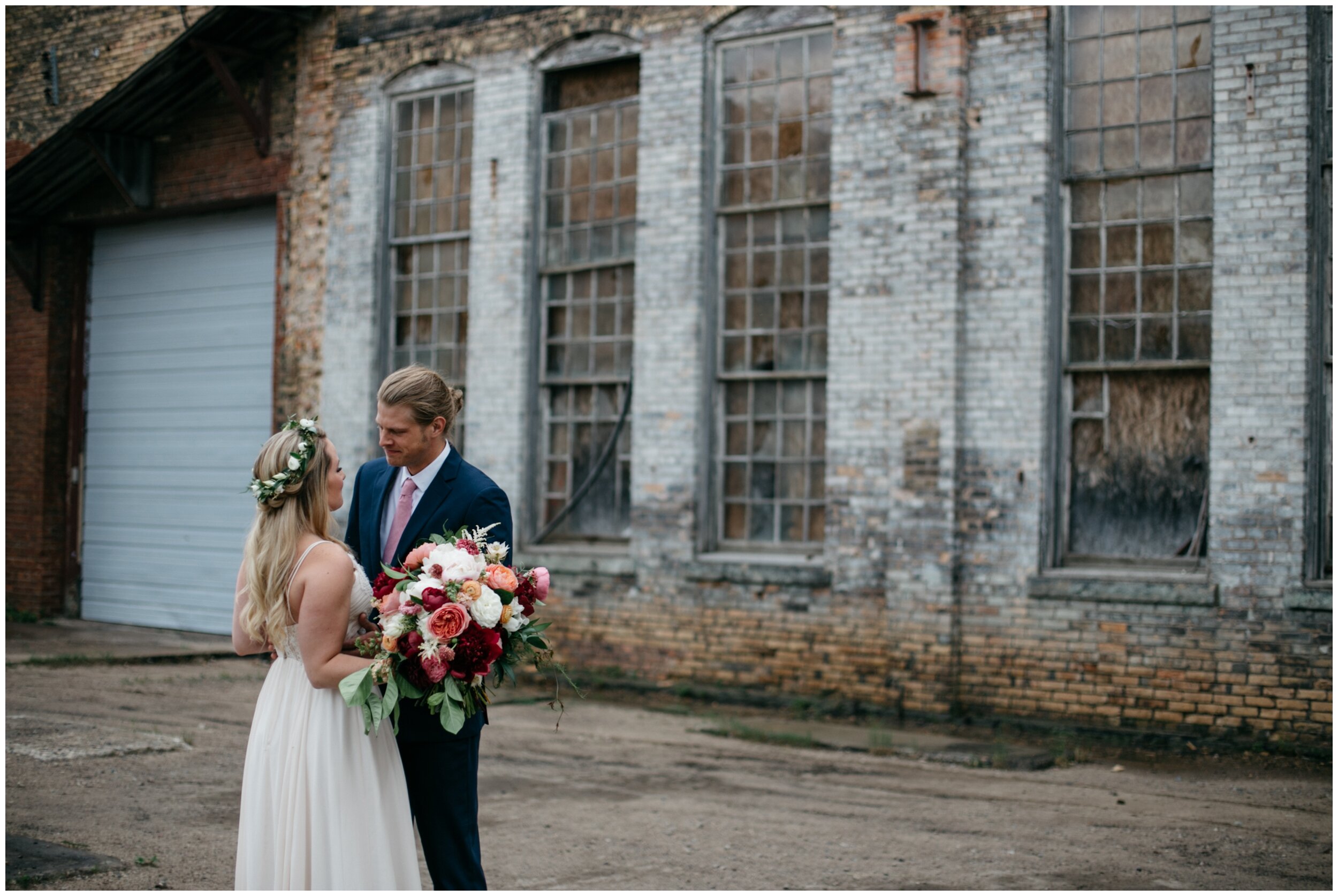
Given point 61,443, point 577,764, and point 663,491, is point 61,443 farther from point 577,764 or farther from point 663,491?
point 577,764

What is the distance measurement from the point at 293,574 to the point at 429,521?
474 millimetres

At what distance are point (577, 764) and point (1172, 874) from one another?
3817 millimetres

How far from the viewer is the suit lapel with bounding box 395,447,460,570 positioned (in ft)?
13.9

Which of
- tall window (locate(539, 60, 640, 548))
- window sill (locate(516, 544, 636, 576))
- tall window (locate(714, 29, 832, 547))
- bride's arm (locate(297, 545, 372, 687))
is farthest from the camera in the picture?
tall window (locate(539, 60, 640, 548))

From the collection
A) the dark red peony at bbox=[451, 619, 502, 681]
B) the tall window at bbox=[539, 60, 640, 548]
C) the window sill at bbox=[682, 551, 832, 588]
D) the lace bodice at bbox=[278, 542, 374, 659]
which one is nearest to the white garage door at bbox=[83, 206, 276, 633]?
Answer: the tall window at bbox=[539, 60, 640, 548]

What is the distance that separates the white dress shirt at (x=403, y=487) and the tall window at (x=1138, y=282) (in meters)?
6.57

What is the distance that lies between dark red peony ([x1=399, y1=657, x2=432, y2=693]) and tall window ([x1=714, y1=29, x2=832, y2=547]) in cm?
714

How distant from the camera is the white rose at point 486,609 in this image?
12.6ft

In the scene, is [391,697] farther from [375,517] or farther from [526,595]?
[375,517]

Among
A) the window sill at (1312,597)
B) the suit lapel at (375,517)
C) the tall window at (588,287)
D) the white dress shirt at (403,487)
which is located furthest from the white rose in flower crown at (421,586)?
the tall window at (588,287)

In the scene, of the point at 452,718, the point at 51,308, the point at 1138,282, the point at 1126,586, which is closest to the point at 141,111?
the point at 51,308

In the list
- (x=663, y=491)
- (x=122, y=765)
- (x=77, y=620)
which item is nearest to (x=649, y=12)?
(x=663, y=491)

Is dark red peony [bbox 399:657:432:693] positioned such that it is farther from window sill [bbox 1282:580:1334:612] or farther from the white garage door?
the white garage door

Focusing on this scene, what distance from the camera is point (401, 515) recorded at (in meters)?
4.36
